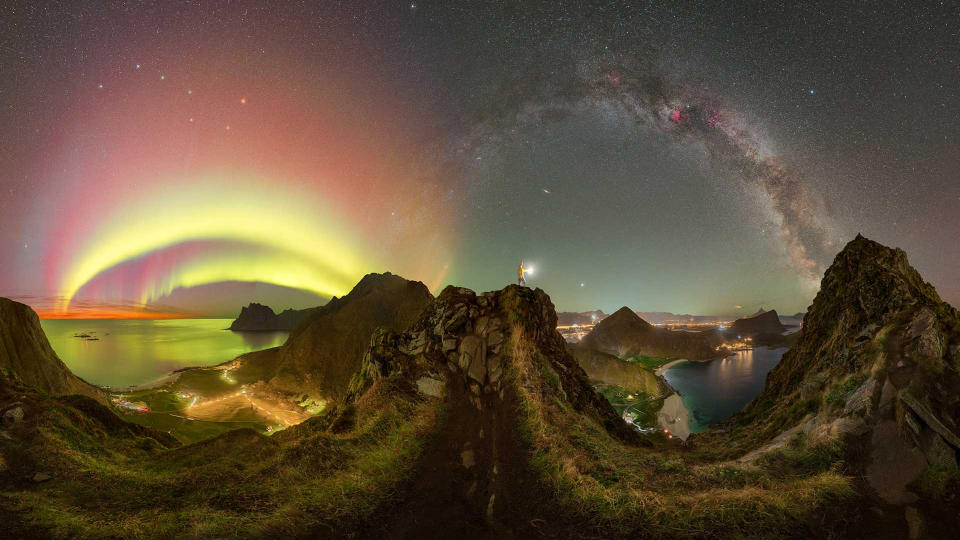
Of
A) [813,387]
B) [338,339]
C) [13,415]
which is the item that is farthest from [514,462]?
[338,339]

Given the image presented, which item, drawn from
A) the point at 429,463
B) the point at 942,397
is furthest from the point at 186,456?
the point at 942,397

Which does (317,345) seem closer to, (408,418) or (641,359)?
(408,418)

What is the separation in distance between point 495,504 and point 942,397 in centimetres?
1402

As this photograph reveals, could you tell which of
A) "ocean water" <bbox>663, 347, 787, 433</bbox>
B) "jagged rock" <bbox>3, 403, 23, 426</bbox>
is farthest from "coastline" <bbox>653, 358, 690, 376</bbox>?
"jagged rock" <bbox>3, 403, 23, 426</bbox>

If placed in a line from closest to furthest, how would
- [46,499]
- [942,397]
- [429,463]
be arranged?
[46,499] → [942,397] → [429,463]

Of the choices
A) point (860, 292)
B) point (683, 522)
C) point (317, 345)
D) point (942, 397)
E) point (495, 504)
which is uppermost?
point (860, 292)

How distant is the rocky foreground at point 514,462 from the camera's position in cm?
777

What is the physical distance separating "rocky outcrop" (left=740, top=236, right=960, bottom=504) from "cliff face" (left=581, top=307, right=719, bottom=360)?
130 metres

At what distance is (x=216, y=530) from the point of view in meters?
7.60

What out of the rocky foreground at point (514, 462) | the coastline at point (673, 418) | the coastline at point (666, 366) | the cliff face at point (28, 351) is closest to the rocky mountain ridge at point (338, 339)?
the cliff face at point (28, 351)

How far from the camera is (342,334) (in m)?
80.8

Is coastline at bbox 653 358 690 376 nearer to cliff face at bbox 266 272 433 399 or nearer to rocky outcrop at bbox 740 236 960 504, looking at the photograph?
cliff face at bbox 266 272 433 399

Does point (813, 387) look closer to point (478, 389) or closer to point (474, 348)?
point (478, 389)

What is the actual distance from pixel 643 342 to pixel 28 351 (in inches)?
6472
